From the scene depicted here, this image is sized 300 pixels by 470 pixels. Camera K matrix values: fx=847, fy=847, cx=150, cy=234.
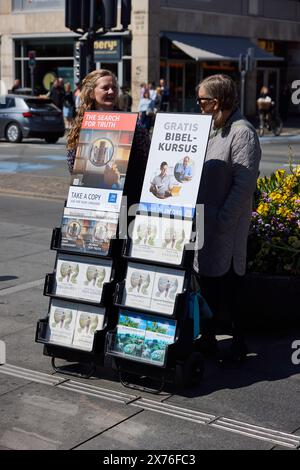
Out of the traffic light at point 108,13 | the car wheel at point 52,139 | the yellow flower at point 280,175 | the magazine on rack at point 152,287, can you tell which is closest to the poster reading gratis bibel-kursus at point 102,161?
the magazine on rack at point 152,287

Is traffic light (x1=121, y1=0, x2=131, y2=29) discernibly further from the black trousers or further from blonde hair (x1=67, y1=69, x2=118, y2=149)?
the black trousers

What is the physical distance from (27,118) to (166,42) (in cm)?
1185

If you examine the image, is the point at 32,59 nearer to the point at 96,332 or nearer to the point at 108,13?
the point at 108,13

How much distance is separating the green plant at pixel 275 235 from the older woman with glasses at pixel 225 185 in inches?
31.7

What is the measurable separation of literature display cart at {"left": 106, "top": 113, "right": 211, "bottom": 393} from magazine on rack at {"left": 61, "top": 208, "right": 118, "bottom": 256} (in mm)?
134

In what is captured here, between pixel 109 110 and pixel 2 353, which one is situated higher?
pixel 109 110

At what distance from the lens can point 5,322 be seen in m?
6.83

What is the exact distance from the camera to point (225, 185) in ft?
18.0

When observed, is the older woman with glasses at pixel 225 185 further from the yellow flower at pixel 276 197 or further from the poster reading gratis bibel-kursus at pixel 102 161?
the yellow flower at pixel 276 197

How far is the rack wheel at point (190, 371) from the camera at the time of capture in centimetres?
525

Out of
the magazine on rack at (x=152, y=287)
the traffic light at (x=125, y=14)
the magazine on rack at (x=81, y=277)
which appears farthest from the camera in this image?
the traffic light at (x=125, y=14)

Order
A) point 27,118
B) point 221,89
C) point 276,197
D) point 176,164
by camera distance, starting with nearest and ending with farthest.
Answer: point 176,164, point 221,89, point 276,197, point 27,118

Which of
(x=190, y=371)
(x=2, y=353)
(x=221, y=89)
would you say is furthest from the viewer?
(x=2, y=353)

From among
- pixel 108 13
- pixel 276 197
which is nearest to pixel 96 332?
pixel 276 197
